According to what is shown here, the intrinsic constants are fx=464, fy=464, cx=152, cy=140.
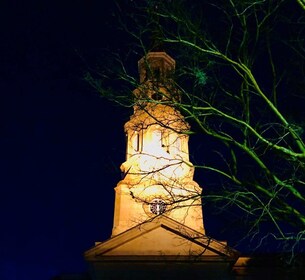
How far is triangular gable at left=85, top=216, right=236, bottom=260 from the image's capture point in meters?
22.1

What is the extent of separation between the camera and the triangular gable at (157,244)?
2209cm

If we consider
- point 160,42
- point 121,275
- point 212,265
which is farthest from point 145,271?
point 160,42

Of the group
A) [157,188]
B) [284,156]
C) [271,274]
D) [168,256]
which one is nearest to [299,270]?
[271,274]

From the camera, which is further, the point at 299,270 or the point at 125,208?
→ the point at 125,208

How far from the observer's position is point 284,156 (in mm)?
10828

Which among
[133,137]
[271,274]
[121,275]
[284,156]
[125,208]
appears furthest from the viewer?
[133,137]

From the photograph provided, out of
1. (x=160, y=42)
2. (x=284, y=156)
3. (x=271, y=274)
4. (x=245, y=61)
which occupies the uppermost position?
(x=160, y=42)

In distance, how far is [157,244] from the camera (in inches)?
898

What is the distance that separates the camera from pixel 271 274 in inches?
924

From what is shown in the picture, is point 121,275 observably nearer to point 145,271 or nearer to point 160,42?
point 145,271

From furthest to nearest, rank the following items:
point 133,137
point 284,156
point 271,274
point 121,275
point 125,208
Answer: point 133,137 → point 125,208 → point 271,274 → point 121,275 → point 284,156

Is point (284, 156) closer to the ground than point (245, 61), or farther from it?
closer to the ground

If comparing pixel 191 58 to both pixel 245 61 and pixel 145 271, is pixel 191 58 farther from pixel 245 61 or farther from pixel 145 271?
pixel 145 271

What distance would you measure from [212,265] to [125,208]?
5906mm
